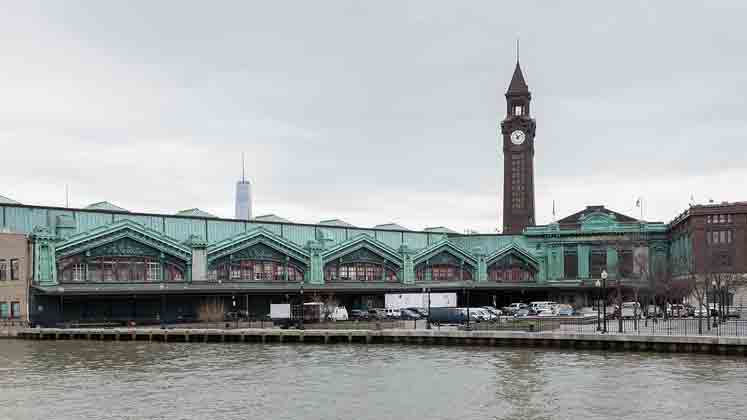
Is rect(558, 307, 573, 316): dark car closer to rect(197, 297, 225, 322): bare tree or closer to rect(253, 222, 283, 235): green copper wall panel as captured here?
rect(253, 222, 283, 235): green copper wall panel

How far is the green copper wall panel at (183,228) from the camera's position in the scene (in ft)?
359

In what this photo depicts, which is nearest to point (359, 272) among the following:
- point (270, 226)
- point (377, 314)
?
point (270, 226)

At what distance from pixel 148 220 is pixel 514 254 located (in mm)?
57298

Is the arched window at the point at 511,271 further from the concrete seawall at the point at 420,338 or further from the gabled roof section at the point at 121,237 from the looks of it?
the concrete seawall at the point at 420,338

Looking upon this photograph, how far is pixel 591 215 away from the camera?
455ft

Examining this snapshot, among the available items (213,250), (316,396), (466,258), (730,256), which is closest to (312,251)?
(213,250)

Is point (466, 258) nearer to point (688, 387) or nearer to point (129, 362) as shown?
point (129, 362)

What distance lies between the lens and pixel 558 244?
5527 inches

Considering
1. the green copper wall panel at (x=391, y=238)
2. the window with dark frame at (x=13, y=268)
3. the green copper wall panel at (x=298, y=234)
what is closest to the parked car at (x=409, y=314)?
the green copper wall panel at (x=298, y=234)

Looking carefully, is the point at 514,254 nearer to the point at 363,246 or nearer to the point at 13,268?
the point at 363,246

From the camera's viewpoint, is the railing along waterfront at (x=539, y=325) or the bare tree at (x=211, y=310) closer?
the railing along waterfront at (x=539, y=325)

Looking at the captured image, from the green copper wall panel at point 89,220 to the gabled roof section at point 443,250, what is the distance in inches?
1652

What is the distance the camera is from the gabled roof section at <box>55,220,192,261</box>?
93.4m

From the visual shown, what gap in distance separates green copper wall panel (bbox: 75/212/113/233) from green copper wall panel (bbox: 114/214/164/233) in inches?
60.4
